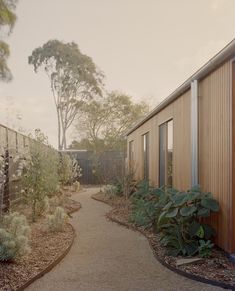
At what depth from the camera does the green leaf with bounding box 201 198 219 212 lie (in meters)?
5.38

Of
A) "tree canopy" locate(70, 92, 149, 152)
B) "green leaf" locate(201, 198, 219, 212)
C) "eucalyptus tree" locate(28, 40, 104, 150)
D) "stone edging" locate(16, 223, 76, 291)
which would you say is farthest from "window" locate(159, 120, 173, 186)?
"tree canopy" locate(70, 92, 149, 152)

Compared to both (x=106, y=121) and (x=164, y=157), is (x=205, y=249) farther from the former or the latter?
(x=106, y=121)

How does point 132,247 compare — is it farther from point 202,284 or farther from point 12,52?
point 12,52

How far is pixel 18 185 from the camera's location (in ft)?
29.8

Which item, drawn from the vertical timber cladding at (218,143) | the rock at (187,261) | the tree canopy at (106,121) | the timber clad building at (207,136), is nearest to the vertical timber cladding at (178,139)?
the timber clad building at (207,136)

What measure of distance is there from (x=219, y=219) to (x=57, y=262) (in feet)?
7.60

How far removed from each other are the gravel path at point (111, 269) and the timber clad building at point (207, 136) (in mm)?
1093

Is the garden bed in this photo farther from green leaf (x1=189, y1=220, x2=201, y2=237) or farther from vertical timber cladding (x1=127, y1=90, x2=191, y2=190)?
vertical timber cladding (x1=127, y1=90, x2=191, y2=190)

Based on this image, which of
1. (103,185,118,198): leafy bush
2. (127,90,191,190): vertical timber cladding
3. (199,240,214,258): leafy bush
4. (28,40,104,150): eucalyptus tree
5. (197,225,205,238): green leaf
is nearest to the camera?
(199,240,214,258): leafy bush

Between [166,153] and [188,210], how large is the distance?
12.6 ft

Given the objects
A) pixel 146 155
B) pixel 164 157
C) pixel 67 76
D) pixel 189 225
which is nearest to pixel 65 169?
pixel 146 155

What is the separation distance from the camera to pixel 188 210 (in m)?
5.49

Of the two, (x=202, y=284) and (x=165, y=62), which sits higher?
(x=165, y=62)

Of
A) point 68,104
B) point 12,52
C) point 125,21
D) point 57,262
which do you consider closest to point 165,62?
point 125,21
